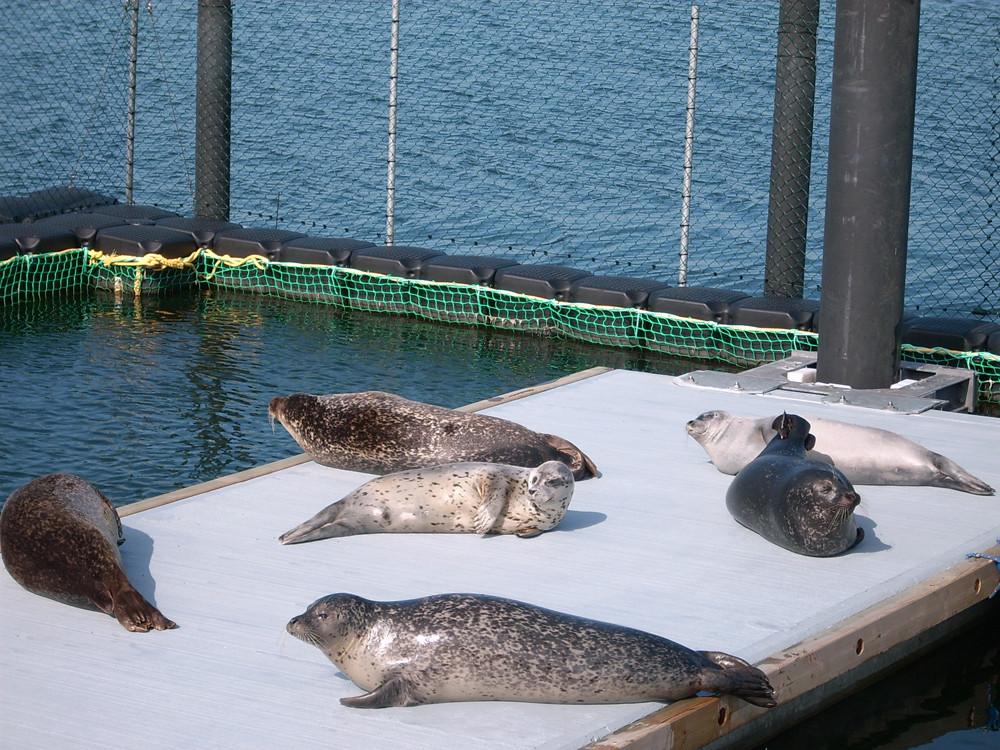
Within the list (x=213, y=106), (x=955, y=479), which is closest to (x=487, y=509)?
(x=955, y=479)

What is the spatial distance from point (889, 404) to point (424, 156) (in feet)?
34.7

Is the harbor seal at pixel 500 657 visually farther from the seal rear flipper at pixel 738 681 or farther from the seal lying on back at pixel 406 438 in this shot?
the seal lying on back at pixel 406 438

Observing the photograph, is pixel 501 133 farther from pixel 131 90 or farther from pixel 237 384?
pixel 237 384

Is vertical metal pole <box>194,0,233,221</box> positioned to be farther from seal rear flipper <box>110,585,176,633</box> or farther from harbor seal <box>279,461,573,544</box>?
seal rear flipper <box>110,585,176,633</box>

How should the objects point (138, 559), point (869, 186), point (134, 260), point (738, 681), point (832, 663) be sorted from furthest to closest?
point (134, 260)
point (869, 186)
point (138, 559)
point (832, 663)
point (738, 681)

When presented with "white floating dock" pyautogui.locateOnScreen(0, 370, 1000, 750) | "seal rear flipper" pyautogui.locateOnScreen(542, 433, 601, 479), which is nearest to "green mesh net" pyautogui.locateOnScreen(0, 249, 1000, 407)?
"white floating dock" pyautogui.locateOnScreen(0, 370, 1000, 750)

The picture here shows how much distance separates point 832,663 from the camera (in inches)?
152

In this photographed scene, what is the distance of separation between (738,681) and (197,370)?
4.83 metres

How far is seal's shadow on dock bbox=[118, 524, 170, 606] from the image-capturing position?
4141mm

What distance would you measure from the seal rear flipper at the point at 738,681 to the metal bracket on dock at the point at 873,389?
2.88 metres

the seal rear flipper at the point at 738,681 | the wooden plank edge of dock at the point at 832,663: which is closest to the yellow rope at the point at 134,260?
the wooden plank edge of dock at the point at 832,663

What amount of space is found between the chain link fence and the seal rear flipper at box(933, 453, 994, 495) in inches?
142

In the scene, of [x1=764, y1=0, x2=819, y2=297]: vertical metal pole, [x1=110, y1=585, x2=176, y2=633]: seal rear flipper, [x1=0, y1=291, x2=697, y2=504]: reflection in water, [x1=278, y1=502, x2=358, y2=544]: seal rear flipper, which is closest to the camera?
[x1=110, y1=585, x2=176, y2=633]: seal rear flipper

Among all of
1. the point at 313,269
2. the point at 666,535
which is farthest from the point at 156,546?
the point at 313,269
